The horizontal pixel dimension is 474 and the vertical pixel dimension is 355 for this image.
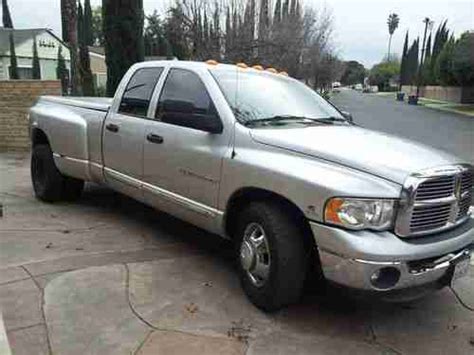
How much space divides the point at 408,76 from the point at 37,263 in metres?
86.1

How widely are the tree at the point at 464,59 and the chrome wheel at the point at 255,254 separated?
135ft

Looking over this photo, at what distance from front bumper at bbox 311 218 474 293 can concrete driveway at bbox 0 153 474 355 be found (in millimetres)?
493

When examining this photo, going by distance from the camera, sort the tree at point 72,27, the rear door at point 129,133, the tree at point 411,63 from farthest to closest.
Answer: the tree at point 411,63 → the tree at point 72,27 → the rear door at point 129,133

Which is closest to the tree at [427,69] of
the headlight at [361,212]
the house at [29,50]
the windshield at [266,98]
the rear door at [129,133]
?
the house at [29,50]

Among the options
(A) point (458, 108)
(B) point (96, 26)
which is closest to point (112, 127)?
(A) point (458, 108)

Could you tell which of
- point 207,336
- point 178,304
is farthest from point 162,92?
point 207,336

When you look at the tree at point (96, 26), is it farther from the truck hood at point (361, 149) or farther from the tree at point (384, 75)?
the truck hood at point (361, 149)

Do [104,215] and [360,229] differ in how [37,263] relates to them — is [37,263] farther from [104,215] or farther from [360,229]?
[360,229]

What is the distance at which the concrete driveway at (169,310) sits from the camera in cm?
371

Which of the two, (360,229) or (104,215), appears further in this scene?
(104,215)

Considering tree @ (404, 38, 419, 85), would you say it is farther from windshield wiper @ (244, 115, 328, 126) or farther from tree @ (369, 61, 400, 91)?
windshield wiper @ (244, 115, 328, 126)

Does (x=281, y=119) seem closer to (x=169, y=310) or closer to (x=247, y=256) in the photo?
(x=247, y=256)

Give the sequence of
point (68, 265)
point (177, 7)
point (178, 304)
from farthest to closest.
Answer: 1. point (177, 7)
2. point (68, 265)
3. point (178, 304)

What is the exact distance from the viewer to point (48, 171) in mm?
7176
